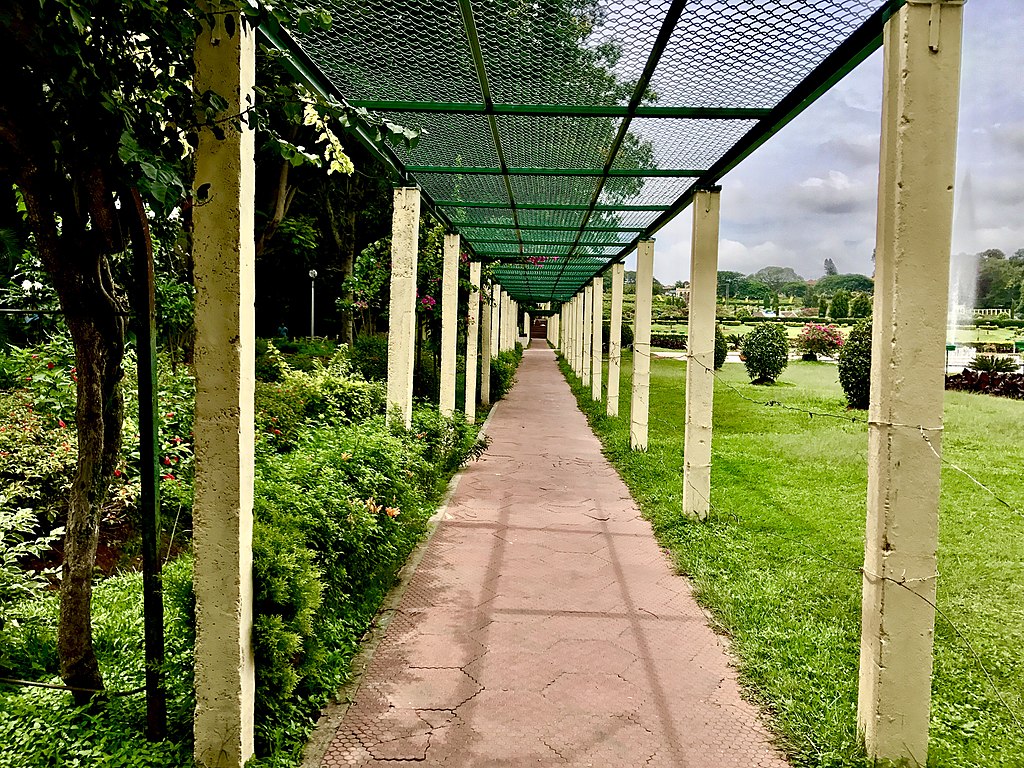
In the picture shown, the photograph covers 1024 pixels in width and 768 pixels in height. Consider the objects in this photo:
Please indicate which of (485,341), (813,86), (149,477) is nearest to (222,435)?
(149,477)

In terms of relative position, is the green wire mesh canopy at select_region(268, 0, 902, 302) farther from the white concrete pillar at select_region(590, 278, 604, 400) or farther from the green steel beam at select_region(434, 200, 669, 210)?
the white concrete pillar at select_region(590, 278, 604, 400)

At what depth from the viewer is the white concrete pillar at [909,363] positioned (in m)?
2.46

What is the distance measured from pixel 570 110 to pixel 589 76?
16.8 inches

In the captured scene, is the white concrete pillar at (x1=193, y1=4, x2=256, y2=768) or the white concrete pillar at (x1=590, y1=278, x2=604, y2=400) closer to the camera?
the white concrete pillar at (x1=193, y1=4, x2=256, y2=768)

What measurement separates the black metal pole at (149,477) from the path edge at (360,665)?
1.82 ft

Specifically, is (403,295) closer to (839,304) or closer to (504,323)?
(504,323)

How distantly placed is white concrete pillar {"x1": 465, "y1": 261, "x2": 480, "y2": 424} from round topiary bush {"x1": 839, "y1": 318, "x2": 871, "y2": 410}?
7.29 m

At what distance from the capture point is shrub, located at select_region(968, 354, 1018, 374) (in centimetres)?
1739

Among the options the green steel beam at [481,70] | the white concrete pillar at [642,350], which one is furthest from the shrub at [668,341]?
the green steel beam at [481,70]

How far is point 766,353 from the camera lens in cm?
2173

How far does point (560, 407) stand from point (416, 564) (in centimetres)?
1060

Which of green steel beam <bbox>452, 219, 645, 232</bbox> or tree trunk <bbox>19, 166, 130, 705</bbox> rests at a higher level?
green steel beam <bbox>452, 219, 645, 232</bbox>

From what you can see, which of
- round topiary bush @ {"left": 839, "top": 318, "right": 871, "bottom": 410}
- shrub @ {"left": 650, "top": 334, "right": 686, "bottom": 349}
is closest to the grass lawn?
→ round topiary bush @ {"left": 839, "top": 318, "right": 871, "bottom": 410}

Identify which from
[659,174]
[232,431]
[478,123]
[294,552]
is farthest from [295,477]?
[659,174]
